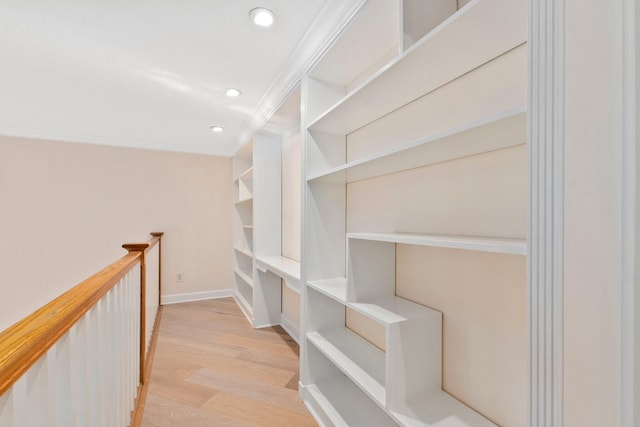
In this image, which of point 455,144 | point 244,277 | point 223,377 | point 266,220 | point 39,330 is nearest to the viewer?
point 39,330

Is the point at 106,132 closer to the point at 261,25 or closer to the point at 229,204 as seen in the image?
the point at 229,204

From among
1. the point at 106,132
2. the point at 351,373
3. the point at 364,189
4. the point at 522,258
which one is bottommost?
the point at 351,373

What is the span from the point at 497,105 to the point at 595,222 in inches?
24.6

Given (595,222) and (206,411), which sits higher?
(595,222)

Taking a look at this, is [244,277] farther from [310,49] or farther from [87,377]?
[87,377]

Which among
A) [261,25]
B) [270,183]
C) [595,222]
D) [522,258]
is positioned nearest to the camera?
[595,222]

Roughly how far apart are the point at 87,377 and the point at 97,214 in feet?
12.2

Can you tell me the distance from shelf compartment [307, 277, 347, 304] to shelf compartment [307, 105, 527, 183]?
2.13 ft

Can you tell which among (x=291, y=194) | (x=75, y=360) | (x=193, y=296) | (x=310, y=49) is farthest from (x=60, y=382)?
(x=193, y=296)

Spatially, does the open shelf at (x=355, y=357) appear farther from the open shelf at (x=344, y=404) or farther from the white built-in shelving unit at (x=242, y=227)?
the white built-in shelving unit at (x=242, y=227)

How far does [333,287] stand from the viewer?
1747 mm

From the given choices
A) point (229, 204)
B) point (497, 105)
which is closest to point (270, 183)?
point (229, 204)

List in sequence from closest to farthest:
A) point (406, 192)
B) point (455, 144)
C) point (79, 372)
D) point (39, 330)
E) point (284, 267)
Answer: point (39, 330) → point (79, 372) → point (455, 144) → point (406, 192) → point (284, 267)

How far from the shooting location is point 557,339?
0.64m
